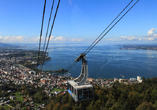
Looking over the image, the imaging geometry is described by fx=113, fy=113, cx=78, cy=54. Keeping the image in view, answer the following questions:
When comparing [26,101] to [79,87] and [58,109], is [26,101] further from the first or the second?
[79,87]

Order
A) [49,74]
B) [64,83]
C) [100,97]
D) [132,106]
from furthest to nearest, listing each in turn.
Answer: [49,74] < [64,83] < [100,97] < [132,106]

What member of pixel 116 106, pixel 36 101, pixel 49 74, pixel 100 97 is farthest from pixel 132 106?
pixel 49 74

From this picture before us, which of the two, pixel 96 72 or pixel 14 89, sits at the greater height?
pixel 96 72

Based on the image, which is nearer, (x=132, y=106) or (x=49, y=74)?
(x=132, y=106)

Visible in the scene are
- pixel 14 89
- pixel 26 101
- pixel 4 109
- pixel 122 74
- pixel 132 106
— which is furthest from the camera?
pixel 122 74

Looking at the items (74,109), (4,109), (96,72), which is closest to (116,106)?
(74,109)

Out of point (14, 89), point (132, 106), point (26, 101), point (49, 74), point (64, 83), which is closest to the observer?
point (132, 106)

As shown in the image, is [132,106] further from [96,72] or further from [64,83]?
[96,72]

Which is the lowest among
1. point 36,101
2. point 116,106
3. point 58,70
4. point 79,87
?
point 36,101

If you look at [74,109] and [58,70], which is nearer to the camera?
[74,109]
